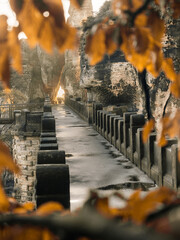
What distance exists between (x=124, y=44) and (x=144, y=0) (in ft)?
0.76

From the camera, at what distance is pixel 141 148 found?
30.0ft

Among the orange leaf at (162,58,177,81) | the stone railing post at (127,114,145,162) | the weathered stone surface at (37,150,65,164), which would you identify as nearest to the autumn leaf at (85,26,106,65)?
the orange leaf at (162,58,177,81)

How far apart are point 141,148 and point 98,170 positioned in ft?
3.75

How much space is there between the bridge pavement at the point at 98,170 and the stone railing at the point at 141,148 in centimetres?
23

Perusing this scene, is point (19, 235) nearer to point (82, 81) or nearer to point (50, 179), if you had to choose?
point (50, 179)

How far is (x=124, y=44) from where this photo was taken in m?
1.94

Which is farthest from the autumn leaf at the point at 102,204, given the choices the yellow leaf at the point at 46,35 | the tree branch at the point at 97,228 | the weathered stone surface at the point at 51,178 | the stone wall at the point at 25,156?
the stone wall at the point at 25,156

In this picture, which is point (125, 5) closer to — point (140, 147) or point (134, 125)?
point (140, 147)

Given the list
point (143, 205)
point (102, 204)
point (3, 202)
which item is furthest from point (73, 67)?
point (143, 205)

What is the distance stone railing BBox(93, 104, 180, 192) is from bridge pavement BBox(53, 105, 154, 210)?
0.75 ft

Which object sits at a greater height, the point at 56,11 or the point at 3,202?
the point at 56,11

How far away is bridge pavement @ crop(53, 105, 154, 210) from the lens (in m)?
7.58

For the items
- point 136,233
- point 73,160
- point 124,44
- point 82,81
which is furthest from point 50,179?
point 82,81

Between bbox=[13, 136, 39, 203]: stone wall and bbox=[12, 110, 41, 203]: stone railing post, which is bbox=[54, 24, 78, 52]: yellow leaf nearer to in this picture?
bbox=[13, 136, 39, 203]: stone wall
